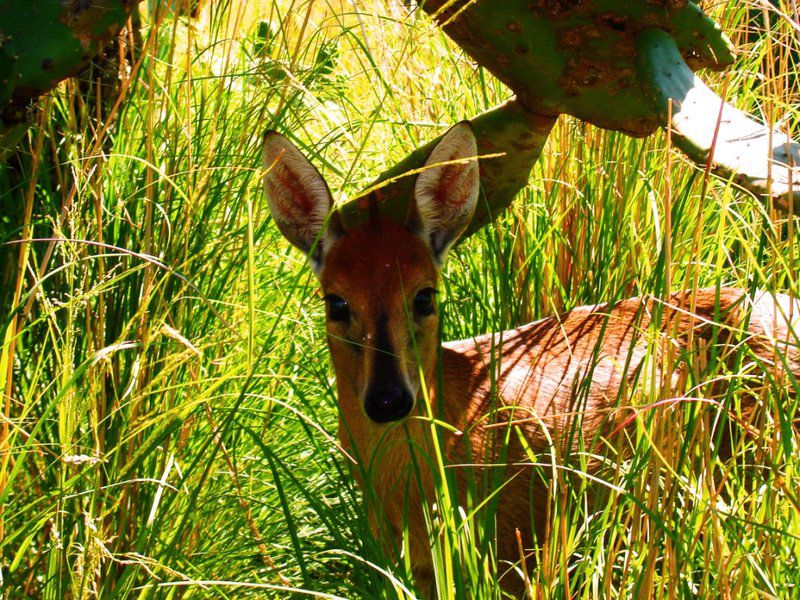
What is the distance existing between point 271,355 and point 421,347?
0.51 metres

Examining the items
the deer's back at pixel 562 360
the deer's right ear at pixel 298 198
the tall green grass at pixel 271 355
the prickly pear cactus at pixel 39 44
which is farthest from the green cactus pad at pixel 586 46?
the prickly pear cactus at pixel 39 44

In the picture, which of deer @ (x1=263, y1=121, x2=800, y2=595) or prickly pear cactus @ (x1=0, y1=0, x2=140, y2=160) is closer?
prickly pear cactus @ (x1=0, y1=0, x2=140, y2=160)

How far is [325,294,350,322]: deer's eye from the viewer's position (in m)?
3.20

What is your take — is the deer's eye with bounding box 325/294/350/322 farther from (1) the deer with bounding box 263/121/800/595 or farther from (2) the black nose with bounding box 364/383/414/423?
(2) the black nose with bounding box 364/383/414/423

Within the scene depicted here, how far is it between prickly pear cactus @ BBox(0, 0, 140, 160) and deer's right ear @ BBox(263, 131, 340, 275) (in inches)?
23.2

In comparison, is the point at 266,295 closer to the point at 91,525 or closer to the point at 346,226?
the point at 346,226

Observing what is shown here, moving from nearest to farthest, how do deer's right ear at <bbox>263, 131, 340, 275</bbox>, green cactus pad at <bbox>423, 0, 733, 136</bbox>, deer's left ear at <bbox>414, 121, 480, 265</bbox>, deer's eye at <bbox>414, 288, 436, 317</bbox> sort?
1. green cactus pad at <bbox>423, 0, 733, 136</bbox>
2. deer's left ear at <bbox>414, 121, 480, 265</bbox>
3. deer's right ear at <bbox>263, 131, 340, 275</bbox>
4. deer's eye at <bbox>414, 288, 436, 317</bbox>

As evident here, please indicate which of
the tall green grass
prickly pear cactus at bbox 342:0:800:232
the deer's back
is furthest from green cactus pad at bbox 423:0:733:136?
the deer's back

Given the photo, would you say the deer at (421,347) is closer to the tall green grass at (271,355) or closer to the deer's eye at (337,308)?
the deer's eye at (337,308)

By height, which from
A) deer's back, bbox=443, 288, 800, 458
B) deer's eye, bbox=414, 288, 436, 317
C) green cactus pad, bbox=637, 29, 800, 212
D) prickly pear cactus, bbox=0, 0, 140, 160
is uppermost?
prickly pear cactus, bbox=0, 0, 140, 160

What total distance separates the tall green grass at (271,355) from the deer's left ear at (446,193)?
0.84 ft

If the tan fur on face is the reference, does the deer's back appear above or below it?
below

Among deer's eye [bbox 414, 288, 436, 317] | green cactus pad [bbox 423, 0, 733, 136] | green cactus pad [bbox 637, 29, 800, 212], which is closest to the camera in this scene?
green cactus pad [bbox 637, 29, 800, 212]

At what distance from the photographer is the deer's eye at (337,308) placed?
126 inches
